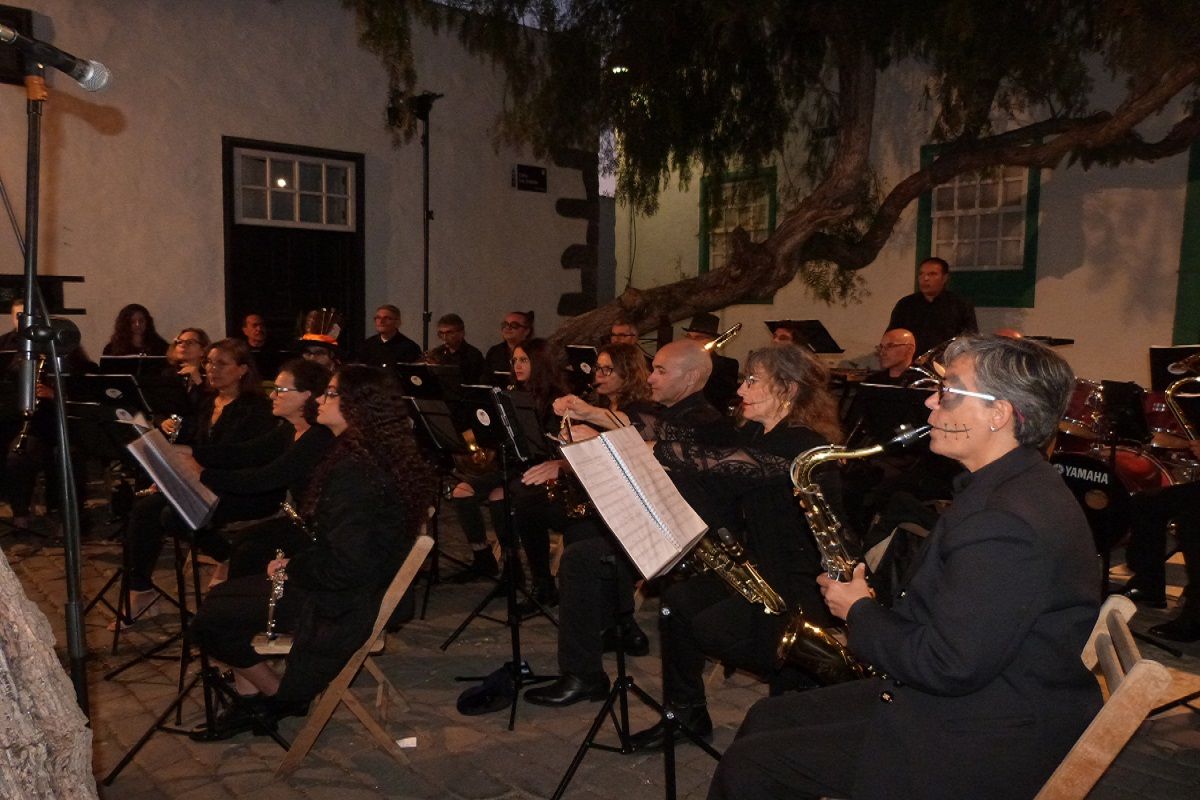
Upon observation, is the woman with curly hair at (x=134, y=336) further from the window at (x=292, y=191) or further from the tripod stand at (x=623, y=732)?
the tripod stand at (x=623, y=732)

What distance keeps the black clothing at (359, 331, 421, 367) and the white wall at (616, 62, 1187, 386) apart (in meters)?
5.10

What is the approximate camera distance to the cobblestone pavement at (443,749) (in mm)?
3705

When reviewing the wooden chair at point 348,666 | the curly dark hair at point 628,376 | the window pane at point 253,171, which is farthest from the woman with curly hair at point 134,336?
the wooden chair at point 348,666

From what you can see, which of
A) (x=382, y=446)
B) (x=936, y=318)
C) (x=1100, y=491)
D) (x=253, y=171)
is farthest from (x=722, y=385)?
(x=253, y=171)

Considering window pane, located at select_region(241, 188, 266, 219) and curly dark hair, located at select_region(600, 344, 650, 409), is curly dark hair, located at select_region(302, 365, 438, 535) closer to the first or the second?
curly dark hair, located at select_region(600, 344, 650, 409)

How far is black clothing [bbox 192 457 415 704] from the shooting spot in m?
3.71

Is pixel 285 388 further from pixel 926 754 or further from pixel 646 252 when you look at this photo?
pixel 646 252

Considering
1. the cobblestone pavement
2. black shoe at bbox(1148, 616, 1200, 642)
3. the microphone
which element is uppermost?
the microphone

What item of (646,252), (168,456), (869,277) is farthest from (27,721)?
(646,252)

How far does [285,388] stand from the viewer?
16.2 feet

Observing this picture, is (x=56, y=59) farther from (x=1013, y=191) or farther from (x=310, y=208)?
(x=1013, y=191)

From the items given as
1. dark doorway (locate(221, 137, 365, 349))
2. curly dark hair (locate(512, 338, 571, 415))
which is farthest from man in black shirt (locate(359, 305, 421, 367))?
curly dark hair (locate(512, 338, 571, 415))

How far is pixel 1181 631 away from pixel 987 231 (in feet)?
21.4

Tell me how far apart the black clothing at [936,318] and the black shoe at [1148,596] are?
10.8 ft
